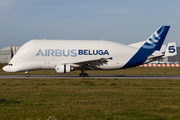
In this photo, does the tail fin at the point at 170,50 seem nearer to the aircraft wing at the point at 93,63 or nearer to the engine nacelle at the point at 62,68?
the aircraft wing at the point at 93,63

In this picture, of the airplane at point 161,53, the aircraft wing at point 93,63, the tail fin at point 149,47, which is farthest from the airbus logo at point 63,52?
the airplane at point 161,53

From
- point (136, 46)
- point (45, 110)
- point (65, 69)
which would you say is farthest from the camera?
point (136, 46)

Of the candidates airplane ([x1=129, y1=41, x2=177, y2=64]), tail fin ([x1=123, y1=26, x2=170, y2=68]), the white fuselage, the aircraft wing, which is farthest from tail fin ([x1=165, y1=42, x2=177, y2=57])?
the aircraft wing

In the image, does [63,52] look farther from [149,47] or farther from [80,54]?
[149,47]

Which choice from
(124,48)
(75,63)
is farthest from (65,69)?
(124,48)

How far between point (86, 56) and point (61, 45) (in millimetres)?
3778

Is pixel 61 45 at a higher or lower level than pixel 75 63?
higher

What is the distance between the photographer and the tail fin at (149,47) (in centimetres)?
3775

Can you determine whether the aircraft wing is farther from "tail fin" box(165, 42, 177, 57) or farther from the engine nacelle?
"tail fin" box(165, 42, 177, 57)

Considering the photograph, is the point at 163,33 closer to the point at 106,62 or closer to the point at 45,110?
the point at 106,62

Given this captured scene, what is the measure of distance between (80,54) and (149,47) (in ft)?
33.9

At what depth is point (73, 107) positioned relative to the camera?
1341 cm

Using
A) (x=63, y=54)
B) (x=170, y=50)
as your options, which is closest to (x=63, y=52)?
(x=63, y=54)

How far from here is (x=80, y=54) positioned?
3603cm
